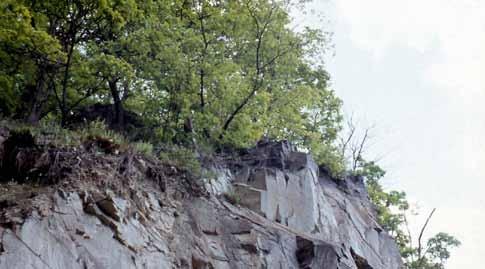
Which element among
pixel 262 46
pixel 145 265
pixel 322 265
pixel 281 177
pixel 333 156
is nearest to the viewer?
pixel 145 265

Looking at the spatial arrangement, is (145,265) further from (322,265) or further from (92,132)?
(322,265)

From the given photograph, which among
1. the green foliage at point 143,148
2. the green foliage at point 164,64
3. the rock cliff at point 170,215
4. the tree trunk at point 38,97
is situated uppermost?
the green foliage at point 164,64

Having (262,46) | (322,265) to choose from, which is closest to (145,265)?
(322,265)

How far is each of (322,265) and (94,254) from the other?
4489 millimetres

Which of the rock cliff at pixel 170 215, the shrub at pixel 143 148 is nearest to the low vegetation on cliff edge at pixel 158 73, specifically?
the shrub at pixel 143 148

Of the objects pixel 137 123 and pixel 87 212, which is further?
pixel 137 123

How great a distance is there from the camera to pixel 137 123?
11984 millimetres

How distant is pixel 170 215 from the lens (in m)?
8.57

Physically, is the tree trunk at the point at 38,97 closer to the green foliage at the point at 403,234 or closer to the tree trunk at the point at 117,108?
the tree trunk at the point at 117,108

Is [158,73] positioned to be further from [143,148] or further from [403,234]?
[403,234]

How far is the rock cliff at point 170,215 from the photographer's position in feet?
21.4

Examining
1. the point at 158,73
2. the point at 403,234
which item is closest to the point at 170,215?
the point at 158,73

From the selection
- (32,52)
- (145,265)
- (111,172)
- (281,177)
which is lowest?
(145,265)

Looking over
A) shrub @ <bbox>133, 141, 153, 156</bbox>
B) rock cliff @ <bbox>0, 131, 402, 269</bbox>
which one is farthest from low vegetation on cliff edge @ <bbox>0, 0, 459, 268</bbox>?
rock cliff @ <bbox>0, 131, 402, 269</bbox>
